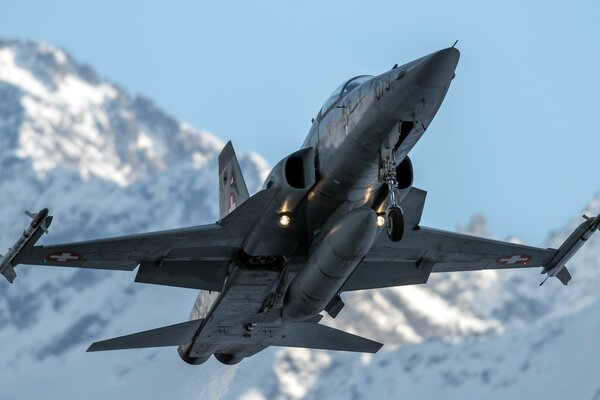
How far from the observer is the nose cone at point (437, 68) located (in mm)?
20734

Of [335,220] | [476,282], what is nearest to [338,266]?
[335,220]

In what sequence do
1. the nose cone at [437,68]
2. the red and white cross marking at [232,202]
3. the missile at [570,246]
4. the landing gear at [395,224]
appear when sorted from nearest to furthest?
the nose cone at [437,68] < the landing gear at [395,224] < the missile at [570,246] < the red and white cross marking at [232,202]

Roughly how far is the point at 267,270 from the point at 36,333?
10308 centimetres

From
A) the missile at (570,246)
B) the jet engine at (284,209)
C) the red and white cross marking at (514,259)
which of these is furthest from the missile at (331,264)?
the missile at (570,246)

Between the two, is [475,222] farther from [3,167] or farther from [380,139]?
[380,139]

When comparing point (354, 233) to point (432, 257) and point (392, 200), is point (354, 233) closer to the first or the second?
point (392, 200)

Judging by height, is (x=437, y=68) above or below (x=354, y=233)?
above

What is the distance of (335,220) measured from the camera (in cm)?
2300

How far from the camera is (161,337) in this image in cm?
2623

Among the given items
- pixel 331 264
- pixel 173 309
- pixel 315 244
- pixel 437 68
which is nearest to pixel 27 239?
pixel 315 244

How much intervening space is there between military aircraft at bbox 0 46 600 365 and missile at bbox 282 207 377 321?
0.02 m

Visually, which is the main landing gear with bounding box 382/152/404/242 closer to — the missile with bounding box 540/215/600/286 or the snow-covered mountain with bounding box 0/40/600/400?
the missile with bounding box 540/215/600/286

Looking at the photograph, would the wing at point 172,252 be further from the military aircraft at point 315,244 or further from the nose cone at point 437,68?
the nose cone at point 437,68

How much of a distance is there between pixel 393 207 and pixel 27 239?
20.5ft
